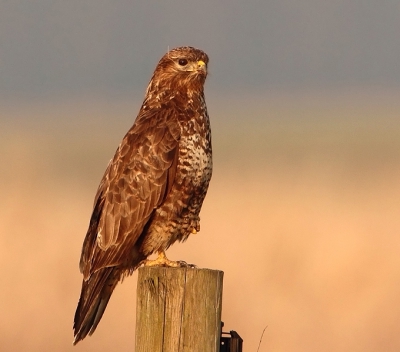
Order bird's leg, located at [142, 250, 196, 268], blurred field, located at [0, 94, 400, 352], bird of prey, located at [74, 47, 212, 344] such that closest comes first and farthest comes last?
Answer: 1. bird of prey, located at [74, 47, 212, 344]
2. bird's leg, located at [142, 250, 196, 268]
3. blurred field, located at [0, 94, 400, 352]

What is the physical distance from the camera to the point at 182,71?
25.0ft

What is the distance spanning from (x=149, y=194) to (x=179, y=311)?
1.68 metres

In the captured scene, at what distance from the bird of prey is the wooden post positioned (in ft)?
4.20

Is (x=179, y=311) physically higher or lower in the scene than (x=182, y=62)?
lower

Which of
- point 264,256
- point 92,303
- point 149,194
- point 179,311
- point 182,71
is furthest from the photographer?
point 264,256

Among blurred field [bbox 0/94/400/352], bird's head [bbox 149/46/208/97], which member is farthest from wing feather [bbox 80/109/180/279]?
blurred field [bbox 0/94/400/352]

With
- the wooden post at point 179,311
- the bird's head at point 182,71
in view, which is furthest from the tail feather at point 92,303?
the bird's head at point 182,71

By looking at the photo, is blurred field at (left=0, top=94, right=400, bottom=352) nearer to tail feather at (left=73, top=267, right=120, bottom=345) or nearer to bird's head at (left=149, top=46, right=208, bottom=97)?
bird's head at (left=149, top=46, right=208, bottom=97)

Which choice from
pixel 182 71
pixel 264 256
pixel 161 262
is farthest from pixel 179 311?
pixel 264 256

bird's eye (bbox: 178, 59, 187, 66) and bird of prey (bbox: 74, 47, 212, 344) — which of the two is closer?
bird of prey (bbox: 74, 47, 212, 344)

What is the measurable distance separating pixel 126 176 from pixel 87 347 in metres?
6.00

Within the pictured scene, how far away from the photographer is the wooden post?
550 cm

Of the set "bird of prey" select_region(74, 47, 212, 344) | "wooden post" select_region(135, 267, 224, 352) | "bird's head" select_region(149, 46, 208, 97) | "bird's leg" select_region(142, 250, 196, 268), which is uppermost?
"bird's head" select_region(149, 46, 208, 97)

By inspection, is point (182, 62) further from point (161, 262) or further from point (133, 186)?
point (161, 262)
